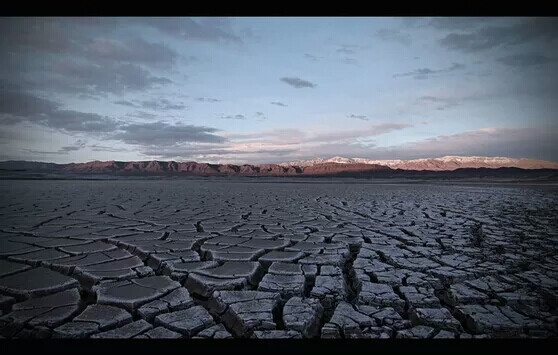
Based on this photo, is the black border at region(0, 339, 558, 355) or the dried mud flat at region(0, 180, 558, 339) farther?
the dried mud flat at region(0, 180, 558, 339)

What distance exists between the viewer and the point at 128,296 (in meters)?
2.12

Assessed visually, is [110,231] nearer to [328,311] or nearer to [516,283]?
[328,311]

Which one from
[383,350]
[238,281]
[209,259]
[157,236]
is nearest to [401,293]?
[383,350]
